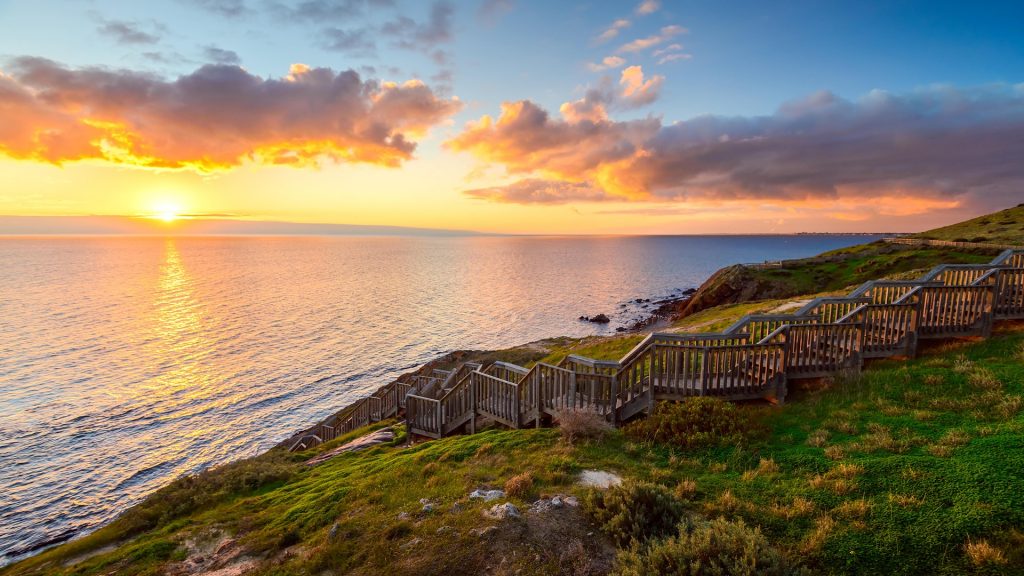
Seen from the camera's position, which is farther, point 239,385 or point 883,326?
point 239,385

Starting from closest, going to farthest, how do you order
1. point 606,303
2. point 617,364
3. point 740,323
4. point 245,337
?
point 617,364 < point 740,323 < point 245,337 < point 606,303

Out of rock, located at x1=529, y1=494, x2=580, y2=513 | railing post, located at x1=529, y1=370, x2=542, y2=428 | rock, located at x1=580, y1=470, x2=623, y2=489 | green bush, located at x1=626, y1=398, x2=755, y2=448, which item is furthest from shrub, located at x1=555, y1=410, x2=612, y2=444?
rock, located at x1=529, y1=494, x2=580, y2=513

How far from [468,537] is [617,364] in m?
5.98

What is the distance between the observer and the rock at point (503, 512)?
7.06 m

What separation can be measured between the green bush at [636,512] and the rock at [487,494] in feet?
5.74

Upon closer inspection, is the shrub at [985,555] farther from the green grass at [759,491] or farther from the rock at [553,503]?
the rock at [553,503]

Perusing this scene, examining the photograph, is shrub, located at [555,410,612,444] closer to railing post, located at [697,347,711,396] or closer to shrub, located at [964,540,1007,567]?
railing post, located at [697,347,711,396]

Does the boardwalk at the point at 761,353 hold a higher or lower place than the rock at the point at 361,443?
higher

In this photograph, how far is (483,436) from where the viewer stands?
11875mm

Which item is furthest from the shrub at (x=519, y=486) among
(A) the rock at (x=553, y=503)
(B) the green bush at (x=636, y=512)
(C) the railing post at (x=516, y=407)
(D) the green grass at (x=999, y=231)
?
(D) the green grass at (x=999, y=231)

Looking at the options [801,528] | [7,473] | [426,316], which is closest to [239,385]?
[7,473]

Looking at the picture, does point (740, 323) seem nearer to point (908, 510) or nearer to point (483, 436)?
point (908, 510)

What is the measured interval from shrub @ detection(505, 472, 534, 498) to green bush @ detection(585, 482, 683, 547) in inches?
50.0

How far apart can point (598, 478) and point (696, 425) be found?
9.24 feet
